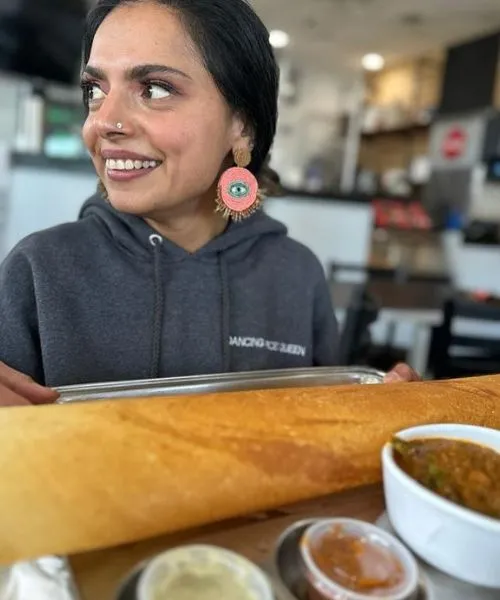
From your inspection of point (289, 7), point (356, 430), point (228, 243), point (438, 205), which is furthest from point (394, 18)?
point (356, 430)

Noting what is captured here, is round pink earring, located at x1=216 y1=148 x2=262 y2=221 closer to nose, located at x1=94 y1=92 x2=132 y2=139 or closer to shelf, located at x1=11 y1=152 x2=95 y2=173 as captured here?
nose, located at x1=94 y1=92 x2=132 y2=139

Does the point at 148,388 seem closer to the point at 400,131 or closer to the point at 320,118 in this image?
the point at 400,131

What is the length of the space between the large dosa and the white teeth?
364 mm

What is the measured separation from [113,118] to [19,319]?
282mm

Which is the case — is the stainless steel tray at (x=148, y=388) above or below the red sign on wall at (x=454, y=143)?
below

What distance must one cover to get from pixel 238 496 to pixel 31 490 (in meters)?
0.15

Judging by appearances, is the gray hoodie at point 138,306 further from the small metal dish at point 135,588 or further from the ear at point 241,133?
the small metal dish at point 135,588

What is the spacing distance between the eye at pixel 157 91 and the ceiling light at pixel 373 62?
16.9ft

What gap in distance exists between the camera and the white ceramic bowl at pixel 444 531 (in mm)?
378

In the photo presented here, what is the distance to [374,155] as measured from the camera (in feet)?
20.0

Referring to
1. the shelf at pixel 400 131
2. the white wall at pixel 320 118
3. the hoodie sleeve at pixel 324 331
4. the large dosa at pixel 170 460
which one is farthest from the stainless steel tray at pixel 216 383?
the white wall at pixel 320 118

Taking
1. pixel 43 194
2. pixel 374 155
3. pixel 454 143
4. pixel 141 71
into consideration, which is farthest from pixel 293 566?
pixel 374 155

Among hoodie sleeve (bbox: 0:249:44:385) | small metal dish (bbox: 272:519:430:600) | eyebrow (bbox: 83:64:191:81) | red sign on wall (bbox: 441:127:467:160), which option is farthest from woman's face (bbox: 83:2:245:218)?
red sign on wall (bbox: 441:127:467:160)

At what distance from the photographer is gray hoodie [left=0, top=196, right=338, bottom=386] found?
2.44 ft
